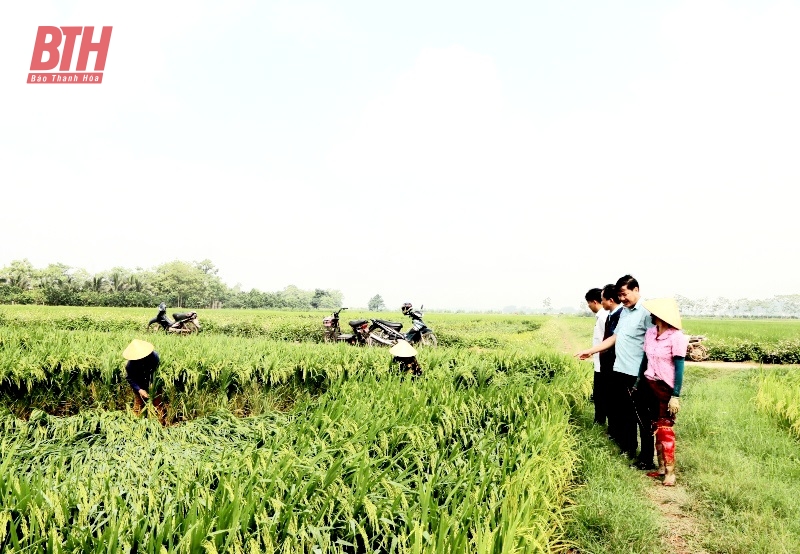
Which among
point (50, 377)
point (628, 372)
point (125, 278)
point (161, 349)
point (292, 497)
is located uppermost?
point (628, 372)

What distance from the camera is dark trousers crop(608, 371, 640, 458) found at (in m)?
4.10

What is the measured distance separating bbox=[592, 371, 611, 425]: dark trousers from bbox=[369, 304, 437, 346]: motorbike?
5220 millimetres

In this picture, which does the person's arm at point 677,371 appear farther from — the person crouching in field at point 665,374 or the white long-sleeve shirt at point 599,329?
the white long-sleeve shirt at point 599,329

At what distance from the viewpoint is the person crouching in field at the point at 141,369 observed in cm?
457

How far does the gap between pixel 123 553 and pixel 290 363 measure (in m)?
4.10

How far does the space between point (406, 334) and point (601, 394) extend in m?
5.64

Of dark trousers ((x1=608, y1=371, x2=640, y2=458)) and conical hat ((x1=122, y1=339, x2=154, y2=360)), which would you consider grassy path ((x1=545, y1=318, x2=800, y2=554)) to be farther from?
→ conical hat ((x1=122, y1=339, x2=154, y2=360))

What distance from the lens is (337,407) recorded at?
125 inches

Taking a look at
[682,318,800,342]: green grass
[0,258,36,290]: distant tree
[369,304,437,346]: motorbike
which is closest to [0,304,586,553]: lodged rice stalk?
[369,304,437,346]: motorbike

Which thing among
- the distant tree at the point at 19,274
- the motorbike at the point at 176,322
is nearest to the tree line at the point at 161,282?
the distant tree at the point at 19,274

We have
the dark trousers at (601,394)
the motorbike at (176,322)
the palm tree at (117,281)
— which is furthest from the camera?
the palm tree at (117,281)

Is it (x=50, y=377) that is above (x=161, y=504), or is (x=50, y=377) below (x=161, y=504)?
below

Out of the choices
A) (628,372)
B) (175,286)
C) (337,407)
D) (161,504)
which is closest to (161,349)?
(337,407)

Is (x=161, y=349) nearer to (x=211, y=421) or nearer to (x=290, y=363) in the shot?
(x=290, y=363)
